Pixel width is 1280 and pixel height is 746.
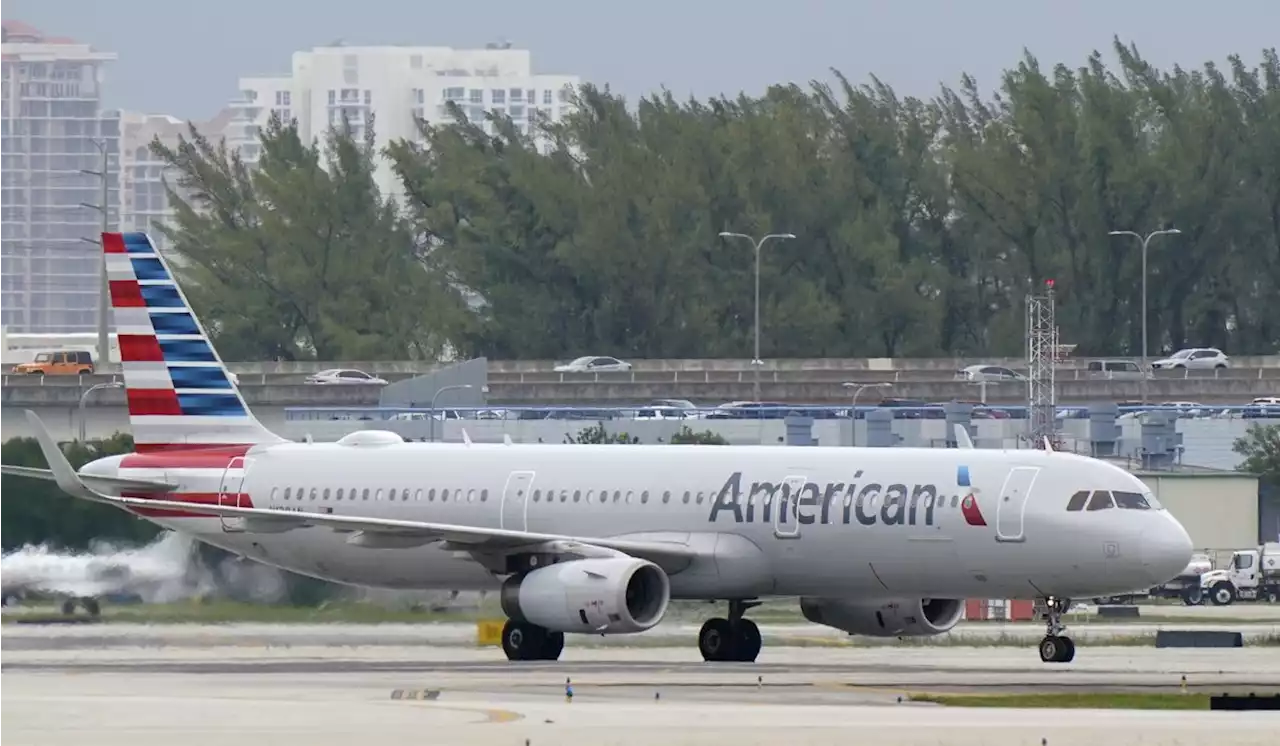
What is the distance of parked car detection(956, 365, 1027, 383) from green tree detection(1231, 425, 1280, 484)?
25.9 metres

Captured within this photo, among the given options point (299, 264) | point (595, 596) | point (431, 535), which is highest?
point (299, 264)

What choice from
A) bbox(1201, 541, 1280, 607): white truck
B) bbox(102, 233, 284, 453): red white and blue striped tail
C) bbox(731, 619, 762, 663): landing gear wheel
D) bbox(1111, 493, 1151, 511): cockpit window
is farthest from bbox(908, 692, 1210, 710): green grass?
bbox(1201, 541, 1280, 607): white truck

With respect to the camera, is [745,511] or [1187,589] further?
[1187,589]

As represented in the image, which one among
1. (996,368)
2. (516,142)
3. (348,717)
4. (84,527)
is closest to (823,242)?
(516,142)

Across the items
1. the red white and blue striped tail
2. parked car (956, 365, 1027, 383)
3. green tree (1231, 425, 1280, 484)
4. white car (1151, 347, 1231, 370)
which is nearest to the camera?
the red white and blue striped tail

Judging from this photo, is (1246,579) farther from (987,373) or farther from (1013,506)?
(987,373)

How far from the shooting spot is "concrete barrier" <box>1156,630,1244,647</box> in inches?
2025

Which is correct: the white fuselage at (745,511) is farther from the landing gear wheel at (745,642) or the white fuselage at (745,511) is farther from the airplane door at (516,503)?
the landing gear wheel at (745,642)

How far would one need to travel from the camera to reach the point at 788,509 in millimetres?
46125

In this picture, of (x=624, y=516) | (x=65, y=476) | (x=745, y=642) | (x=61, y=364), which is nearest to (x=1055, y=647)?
(x=745, y=642)

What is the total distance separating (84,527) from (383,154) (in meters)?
108

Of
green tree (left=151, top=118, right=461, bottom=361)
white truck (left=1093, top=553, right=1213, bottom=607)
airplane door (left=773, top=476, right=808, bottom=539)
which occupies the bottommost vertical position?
white truck (left=1093, top=553, right=1213, bottom=607)

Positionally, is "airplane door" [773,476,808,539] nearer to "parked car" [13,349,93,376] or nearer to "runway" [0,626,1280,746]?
"runway" [0,626,1280,746]

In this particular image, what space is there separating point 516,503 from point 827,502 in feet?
18.9
